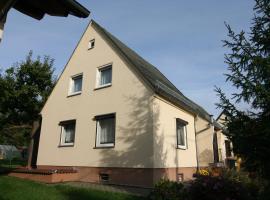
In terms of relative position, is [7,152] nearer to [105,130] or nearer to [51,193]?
[105,130]

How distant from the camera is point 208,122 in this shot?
1870 cm

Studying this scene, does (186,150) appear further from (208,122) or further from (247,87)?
(247,87)

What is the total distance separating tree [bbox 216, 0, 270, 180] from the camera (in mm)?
7566

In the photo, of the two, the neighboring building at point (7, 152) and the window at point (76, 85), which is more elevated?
the window at point (76, 85)

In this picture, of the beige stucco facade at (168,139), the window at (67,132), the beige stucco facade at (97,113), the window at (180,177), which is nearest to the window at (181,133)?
the beige stucco facade at (168,139)

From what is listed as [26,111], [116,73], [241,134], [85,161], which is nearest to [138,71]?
[116,73]

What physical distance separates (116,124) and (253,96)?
23.9 ft

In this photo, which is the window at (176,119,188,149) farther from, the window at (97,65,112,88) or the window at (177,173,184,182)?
the window at (97,65,112,88)

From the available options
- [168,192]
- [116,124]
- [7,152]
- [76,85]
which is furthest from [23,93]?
[7,152]

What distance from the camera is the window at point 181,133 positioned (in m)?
→ 15.0

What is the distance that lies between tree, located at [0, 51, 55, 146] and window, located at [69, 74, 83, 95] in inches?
374

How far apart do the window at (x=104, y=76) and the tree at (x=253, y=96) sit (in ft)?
26.0

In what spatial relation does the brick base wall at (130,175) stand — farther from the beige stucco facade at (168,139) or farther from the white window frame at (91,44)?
the white window frame at (91,44)

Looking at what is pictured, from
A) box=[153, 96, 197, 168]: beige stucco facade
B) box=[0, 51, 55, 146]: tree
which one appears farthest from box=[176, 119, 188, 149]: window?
box=[0, 51, 55, 146]: tree
